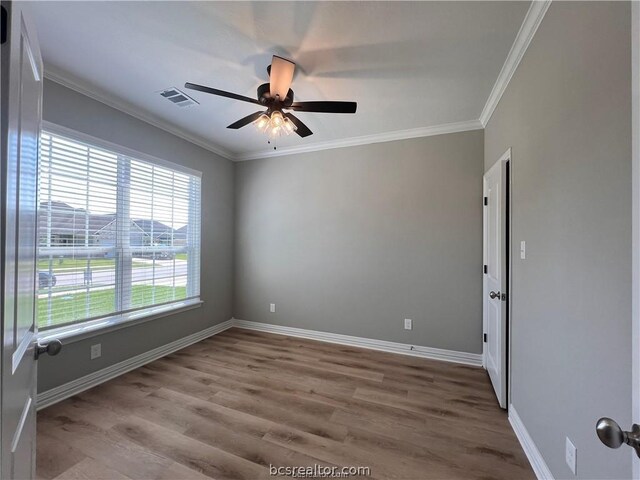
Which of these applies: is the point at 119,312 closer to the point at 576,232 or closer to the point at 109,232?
the point at 109,232

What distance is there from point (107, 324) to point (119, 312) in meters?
0.17

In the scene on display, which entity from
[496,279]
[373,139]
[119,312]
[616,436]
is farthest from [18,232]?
[373,139]

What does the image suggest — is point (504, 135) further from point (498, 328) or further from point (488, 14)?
point (498, 328)

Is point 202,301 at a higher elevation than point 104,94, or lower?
lower

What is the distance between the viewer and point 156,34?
1.72 metres

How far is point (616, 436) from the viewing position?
0.55m

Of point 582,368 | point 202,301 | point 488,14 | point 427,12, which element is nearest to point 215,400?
point 202,301

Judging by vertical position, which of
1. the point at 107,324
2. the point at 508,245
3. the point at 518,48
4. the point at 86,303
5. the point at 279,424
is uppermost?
the point at 518,48

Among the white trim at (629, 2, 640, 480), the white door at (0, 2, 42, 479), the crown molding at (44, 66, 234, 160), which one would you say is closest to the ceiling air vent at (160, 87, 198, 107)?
the crown molding at (44, 66, 234, 160)

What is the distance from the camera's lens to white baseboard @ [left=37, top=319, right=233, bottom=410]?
2082mm

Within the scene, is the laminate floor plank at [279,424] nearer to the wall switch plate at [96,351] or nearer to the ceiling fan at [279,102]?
the wall switch plate at [96,351]

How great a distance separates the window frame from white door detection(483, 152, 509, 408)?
345 centimetres

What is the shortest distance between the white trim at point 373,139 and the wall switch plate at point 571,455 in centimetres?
285

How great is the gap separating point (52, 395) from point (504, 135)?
433 cm
